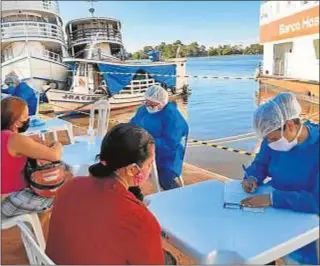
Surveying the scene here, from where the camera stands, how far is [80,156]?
199 centimetres

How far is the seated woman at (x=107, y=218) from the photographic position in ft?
2.70

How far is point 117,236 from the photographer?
82 cm

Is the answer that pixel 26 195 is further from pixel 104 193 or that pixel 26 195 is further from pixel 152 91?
pixel 152 91

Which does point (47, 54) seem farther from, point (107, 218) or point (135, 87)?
point (107, 218)

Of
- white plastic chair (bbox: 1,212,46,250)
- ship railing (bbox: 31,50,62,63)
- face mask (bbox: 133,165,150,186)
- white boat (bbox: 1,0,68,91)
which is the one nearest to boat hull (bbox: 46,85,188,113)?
white boat (bbox: 1,0,68,91)

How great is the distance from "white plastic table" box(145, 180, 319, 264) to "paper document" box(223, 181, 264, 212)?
0.02 m

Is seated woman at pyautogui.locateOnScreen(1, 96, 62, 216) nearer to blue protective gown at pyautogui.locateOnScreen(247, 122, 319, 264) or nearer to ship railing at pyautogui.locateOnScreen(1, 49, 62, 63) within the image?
blue protective gown at pyautogui.locateOnScreen(247, 122, 319, 264)

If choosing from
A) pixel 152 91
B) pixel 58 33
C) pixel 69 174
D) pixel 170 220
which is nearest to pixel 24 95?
pixel 152 91

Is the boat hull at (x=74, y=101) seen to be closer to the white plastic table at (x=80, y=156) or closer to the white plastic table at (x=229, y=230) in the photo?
the white plastic table at (x=80, y=156)

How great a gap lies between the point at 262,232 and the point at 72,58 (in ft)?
23.7

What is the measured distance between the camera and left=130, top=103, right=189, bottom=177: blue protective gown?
88.3 inches

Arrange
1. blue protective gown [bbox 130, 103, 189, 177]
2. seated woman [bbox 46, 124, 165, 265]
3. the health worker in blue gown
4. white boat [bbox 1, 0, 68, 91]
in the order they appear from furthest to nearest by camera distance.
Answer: white boat [bbox 1, 0, 68, 91] < the health worker in blue gown < blue protective gown [bbox 130, 103, 189, 177] < seated woman [bbox 46, 124, 165, 265]

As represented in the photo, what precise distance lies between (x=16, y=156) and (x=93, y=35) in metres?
5.96

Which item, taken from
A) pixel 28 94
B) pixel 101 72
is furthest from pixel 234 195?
pixel 101 72
